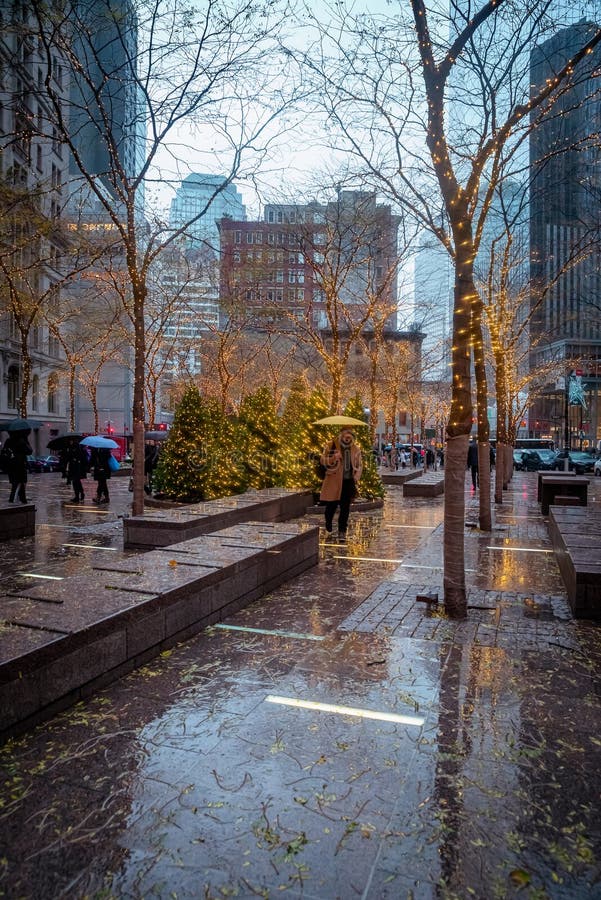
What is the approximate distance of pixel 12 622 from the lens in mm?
3967

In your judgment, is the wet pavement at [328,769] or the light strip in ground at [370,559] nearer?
the wet pavement at [328,769]

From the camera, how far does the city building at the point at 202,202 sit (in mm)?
11945

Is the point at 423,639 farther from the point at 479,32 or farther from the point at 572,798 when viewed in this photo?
the point at 479,32

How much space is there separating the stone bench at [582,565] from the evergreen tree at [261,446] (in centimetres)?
847

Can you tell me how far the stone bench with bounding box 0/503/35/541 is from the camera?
34.2ft

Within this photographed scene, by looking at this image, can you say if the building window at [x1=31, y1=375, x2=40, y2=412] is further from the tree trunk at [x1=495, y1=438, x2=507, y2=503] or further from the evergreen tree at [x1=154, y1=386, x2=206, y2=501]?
the tree trunk at [x1=495, y1=438, x2=507, y2=503]

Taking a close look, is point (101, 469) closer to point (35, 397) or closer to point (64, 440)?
point (64, 440)

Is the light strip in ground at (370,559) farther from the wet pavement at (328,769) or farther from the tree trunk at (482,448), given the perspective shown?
the tree trunk at (482,448)

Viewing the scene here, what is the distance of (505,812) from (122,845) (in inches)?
72.1

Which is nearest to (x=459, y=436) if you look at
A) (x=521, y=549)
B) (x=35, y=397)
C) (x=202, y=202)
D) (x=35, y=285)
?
(x=521, y=549)

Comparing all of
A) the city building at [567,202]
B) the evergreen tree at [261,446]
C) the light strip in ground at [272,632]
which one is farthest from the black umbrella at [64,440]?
the light strip in ground at [272,632]

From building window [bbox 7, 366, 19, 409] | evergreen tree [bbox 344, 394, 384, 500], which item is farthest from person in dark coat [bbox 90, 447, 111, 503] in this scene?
building window [bbox 7, 366, 19, 409]

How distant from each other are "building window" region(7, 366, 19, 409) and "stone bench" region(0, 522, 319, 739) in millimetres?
36319

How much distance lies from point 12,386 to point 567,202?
3475cm
